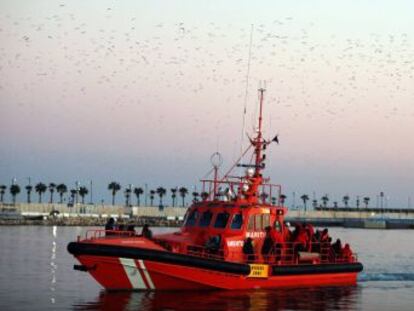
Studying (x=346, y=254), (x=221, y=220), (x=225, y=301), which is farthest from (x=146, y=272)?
(x=346, y=254)

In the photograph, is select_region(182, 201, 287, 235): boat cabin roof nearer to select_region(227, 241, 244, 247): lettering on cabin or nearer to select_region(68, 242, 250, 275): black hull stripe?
select_region(227, 241, 244, 247): lettering on cabin

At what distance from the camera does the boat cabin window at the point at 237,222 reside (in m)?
26.3

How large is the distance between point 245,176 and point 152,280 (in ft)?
17.1

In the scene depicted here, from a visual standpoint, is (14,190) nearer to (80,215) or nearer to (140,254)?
(80,215)

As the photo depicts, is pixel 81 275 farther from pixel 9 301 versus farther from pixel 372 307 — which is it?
pixel 372 307

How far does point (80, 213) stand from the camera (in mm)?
142000

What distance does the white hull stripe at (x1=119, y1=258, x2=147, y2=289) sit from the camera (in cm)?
2391

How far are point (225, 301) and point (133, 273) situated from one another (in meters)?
2.76

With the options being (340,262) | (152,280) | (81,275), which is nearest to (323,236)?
(340,262)

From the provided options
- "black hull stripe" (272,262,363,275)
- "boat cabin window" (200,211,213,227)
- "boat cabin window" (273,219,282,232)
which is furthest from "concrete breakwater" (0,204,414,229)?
"boat cabin window" (200,211,213,227)

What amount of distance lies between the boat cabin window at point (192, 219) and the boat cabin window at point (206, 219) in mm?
284

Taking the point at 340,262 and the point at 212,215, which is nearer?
the point at 212,215

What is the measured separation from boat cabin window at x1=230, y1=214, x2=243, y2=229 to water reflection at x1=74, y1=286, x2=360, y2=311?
208cm

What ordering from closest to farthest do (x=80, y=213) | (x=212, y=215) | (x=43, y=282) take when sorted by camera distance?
(x=212, y=215), (x=43, y=282), (x=80, y=213)
